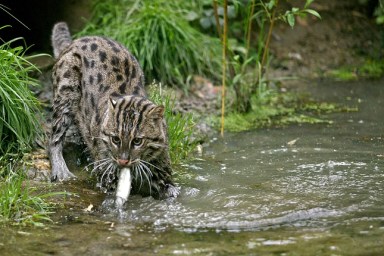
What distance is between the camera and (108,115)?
304 inches

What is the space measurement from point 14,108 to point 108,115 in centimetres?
129

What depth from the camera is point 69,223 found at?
22.8 feet

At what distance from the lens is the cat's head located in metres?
7.41

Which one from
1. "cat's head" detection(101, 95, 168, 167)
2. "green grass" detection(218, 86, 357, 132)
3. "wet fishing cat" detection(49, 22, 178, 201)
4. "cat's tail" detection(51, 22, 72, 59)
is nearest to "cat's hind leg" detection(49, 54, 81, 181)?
"wet fishing cat" detection(49, 22, 178, 201)

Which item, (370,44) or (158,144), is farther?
(370,44)

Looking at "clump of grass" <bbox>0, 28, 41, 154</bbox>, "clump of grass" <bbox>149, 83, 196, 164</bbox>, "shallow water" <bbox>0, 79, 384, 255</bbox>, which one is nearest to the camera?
"shallow water" <bbox>0, 79, 384, 255</bbox>

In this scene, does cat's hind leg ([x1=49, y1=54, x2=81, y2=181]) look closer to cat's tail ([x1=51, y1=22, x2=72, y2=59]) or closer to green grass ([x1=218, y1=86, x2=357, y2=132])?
cat's tail ([x1=51, y1=22, x2=72, y2=59])

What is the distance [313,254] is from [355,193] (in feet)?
5.62

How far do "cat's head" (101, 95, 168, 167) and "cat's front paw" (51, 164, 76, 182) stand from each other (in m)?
1.02

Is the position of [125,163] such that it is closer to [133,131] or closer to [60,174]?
[133,131]

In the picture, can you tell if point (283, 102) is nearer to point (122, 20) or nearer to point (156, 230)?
point (122, 20)

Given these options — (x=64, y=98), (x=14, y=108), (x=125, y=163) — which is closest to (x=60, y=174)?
(x=14, y=108)

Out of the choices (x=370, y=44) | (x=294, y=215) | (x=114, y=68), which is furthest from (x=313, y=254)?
(x=370, y=44)

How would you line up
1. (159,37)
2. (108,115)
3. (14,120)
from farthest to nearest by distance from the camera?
1. (159,37)
2. (14,120)
3. (108,115)
